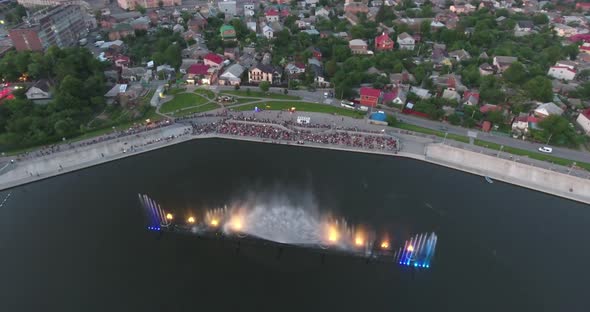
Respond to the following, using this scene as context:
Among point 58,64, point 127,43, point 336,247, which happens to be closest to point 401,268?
point 336,247

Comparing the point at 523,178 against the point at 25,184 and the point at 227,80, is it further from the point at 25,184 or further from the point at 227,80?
the point at 25,184

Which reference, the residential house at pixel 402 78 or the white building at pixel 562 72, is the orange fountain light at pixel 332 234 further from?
the white building at pixel 562 72

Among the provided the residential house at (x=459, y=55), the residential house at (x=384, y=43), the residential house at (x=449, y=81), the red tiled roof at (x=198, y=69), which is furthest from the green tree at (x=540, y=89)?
the red tiled roof at (x=198, y=69)

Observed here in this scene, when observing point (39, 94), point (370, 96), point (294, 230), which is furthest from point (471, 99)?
point (39, 94)

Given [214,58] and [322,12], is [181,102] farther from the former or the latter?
[322,12]

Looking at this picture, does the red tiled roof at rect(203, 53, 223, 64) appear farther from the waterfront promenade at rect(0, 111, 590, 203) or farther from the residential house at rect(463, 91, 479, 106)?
the residential house at rect(463, 91, 479, 106)

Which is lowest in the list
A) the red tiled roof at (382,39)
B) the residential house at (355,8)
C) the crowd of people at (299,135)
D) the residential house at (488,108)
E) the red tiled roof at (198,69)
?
the crowd of people at (299,135)
